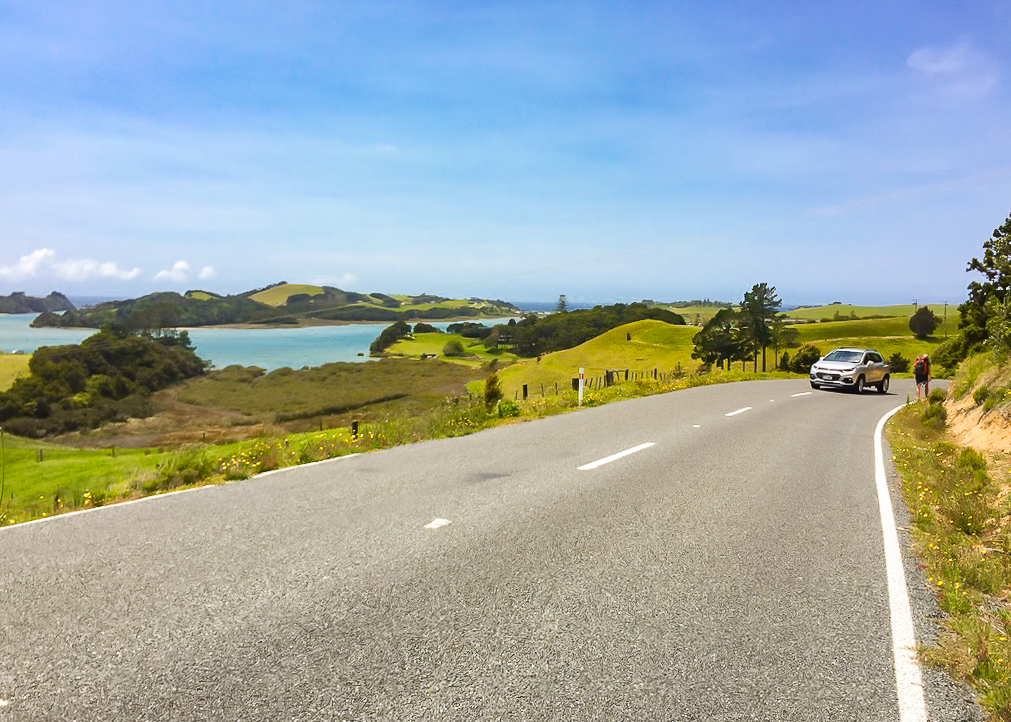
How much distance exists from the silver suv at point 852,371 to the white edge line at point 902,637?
23.8 m

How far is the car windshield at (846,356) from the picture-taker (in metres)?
29.1

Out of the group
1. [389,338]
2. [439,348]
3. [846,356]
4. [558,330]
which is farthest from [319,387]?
[846,356]

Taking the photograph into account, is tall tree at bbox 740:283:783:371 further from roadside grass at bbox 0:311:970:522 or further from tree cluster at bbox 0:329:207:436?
tree cluster at bbox 0:329:207:436

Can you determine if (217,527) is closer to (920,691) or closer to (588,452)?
(920,691)

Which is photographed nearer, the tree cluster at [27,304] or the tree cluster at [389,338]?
the tree cluster at [389,338]

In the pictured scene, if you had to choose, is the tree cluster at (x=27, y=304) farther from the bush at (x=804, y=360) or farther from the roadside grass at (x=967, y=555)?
the roadside grass at (x=967, y=555)

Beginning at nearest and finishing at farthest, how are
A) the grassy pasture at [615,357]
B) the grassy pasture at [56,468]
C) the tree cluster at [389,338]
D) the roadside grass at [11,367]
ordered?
the grassy pasture at [56,468] → the grassy pasture at [615,357] → the roadside grass at [11,367] → the tree cluster at [389,338]

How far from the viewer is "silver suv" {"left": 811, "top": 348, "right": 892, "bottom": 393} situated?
28.0 metres

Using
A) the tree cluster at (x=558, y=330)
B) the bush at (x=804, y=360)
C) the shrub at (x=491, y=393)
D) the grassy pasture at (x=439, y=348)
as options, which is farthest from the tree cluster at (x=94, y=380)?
the bush at (x=804, y=360)

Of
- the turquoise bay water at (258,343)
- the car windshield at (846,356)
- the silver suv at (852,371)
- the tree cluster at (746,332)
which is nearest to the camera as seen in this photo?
the silver suv at (852,371)

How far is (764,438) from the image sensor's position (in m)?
12.8

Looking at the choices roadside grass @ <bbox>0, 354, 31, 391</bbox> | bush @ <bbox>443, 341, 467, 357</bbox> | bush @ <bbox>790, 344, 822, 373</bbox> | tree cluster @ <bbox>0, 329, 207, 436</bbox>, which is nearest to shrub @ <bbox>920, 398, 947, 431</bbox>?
bush @ <bbox>790, 344, 822, 373</bbox>

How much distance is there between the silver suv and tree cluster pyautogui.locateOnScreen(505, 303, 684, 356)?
9347cm

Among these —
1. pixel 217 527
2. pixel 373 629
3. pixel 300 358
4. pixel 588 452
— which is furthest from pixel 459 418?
pixel 300 358
